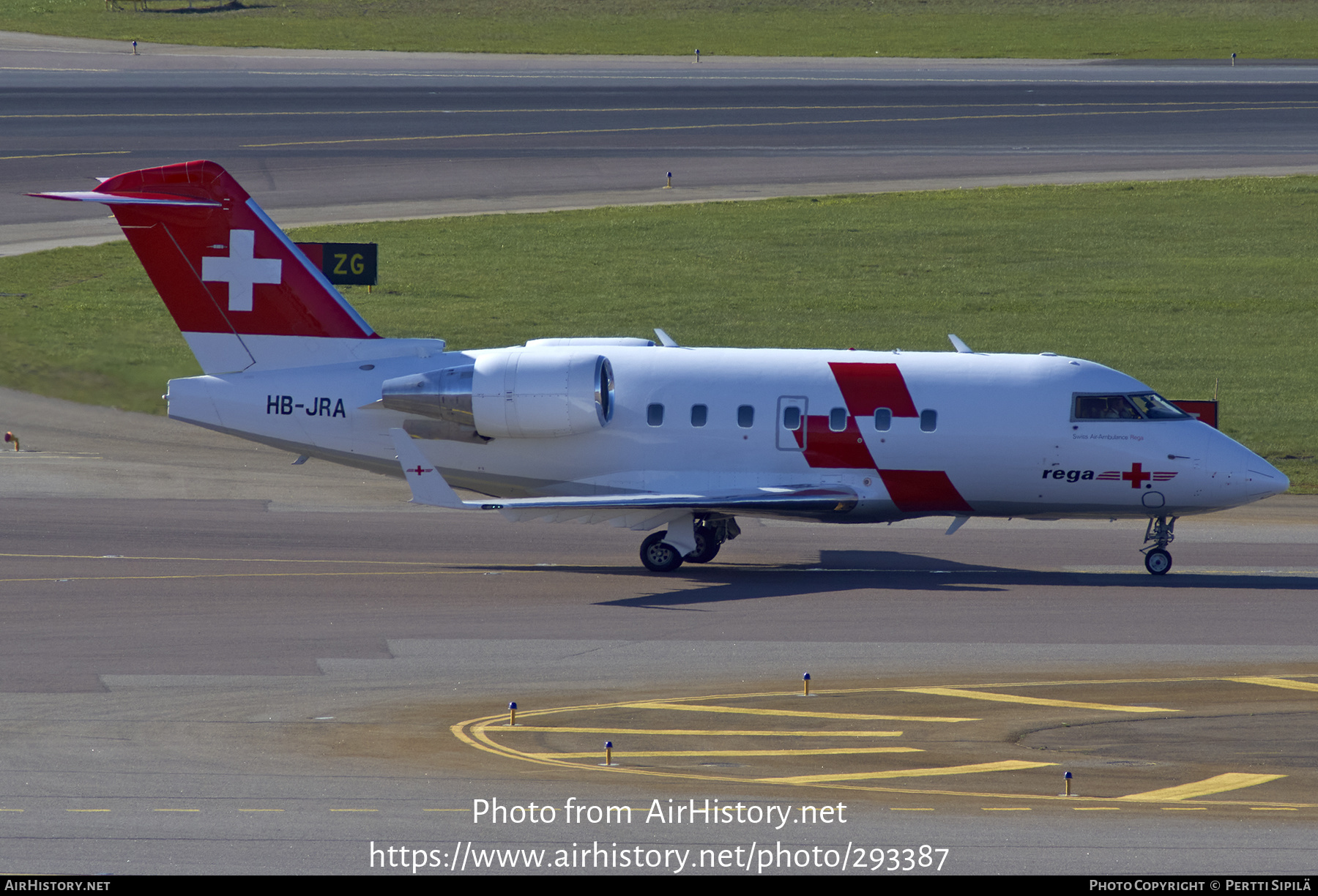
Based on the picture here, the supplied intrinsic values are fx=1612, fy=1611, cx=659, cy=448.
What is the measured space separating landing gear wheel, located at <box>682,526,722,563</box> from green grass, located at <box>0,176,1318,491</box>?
1458cm

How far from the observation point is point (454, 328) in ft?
149

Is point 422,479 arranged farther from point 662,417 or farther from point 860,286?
point 860,286

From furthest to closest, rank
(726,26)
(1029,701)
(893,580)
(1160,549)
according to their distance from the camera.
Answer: (726,26) < (1160,549) < (893,580) < (1029,701)

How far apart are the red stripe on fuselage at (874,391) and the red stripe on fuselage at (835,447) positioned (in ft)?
1.06

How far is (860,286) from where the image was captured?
50188mm

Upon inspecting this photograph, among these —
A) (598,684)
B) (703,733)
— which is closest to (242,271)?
(598,684)

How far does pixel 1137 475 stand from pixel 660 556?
830 centimetres

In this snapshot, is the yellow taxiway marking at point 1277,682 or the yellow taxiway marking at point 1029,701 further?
the yellow taxiway marking at point 1277,682

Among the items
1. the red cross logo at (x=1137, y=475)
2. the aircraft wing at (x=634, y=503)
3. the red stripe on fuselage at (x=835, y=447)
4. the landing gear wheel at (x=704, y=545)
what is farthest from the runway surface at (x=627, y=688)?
the red stripe on fuselage at (x=835, y=447)

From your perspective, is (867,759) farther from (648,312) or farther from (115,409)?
(648,312)

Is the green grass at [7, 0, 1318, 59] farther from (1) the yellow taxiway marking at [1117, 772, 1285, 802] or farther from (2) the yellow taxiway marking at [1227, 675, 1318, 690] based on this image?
(1) the yellow taxiway marking at [1117, 772, 1285, 802]

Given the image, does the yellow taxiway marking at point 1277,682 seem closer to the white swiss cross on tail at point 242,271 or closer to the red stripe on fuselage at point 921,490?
the red stripe on fuselage at point 921,490

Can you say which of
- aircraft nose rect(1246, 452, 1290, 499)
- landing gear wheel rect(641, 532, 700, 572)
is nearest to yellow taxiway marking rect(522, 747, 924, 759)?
landing gear wheel rect(641, 532, 700, 572)

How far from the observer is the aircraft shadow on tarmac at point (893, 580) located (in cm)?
2653
